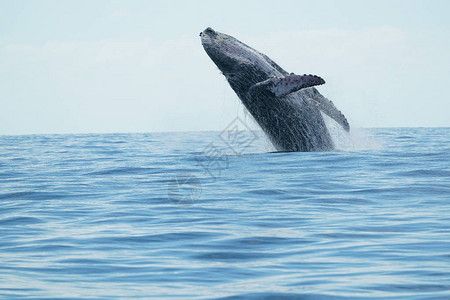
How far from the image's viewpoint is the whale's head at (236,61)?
62.5 feet

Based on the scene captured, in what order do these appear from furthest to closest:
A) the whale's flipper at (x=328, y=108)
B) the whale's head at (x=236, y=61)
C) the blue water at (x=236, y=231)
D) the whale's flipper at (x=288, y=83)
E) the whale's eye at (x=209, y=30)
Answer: the whale's flipper at (x=328, y=108) < the whale's eye at (x=209, y=30) < the whale's head at (x=236, y=61) < the whale's flipper at (x=288, y=83) < the blue water at (x=236, y=231)

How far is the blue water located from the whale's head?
2194mm

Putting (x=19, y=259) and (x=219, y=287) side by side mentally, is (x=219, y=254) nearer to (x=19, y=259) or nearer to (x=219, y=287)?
(x=219, y=287)

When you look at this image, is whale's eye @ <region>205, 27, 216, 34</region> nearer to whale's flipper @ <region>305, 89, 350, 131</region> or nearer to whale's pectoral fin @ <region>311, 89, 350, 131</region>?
whale's flipper @ <region>305, 89, 350, 131</region>

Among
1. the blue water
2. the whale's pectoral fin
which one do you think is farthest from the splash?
the blue water

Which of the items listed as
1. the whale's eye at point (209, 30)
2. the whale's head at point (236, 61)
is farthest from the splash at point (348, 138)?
the whale's eye at point (209, 30)

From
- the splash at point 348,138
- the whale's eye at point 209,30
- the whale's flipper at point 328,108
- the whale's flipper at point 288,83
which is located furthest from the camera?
the splash at point 348,138

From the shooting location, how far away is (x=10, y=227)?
1155 cm

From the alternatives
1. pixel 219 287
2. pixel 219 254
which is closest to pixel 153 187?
pixel 219 254

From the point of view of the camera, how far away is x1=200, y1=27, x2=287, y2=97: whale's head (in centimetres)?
1906

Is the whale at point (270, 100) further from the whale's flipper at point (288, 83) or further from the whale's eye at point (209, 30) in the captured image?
the whale's flipper at point (288, 83)

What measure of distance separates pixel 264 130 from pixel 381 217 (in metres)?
9.33

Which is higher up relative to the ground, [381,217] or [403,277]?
[381,217]

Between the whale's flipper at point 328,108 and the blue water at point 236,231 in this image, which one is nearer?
the blue water at point 236,231
